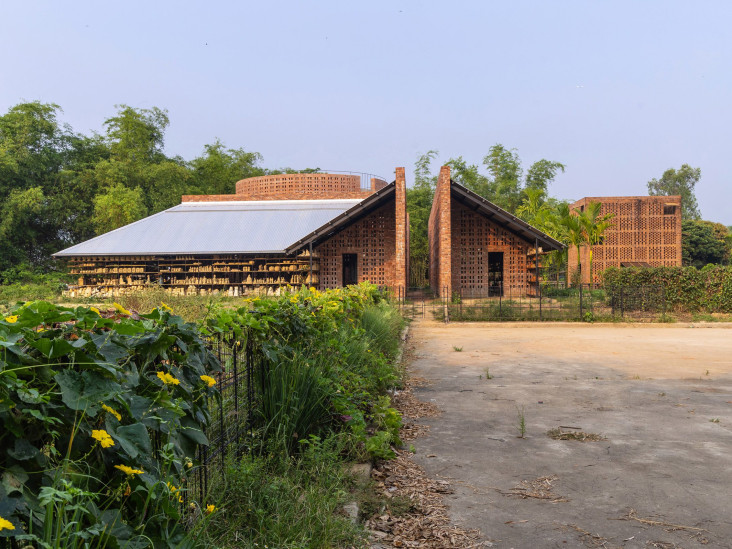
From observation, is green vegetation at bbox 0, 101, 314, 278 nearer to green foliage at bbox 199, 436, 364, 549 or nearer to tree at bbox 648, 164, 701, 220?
green foliage at bbox 199, 436, 364, 549

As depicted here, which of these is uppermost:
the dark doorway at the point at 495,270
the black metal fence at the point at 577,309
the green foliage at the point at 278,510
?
the dark doorway at the point at 495,270

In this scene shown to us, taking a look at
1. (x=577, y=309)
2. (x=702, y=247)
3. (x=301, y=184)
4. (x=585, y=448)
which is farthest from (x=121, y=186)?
(x=702, y=247)

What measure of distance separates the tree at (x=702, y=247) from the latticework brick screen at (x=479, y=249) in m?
35.1

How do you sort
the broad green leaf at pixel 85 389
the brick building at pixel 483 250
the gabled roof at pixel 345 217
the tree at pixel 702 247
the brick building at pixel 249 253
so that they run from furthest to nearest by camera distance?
the tree at pixel 702 247, the brick building at pixel 249 253, the brick building at pixel 483 250, the gabled roof at pixel 345 217, the broad green leaf at pixel 85 389

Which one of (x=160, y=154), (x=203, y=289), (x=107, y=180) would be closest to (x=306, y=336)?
(x=203, y=289)

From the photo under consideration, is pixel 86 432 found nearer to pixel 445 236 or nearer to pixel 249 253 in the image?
pixel 445 236

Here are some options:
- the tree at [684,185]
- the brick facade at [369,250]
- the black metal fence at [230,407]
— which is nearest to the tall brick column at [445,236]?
the brick facade at [369,250]

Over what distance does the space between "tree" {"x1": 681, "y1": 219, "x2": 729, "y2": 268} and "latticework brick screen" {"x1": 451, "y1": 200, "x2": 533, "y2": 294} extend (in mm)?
35140

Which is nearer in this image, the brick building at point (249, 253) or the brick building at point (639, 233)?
the brick building at point (249, 253)

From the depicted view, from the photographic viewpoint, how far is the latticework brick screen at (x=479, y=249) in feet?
92.0

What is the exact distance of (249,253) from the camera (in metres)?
29.5

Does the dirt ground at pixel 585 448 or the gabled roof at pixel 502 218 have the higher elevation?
the gabled roof at pixel 502 218

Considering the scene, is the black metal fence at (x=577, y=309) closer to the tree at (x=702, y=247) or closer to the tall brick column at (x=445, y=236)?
the tall brick column at (x=445, y=236)

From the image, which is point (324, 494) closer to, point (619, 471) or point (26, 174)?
point (619, 471)
